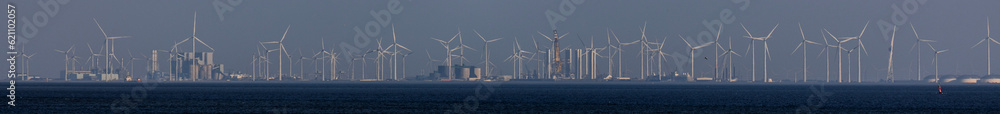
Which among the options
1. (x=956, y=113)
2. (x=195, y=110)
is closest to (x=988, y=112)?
(x=956, y=113)

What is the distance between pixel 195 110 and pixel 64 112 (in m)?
7.31

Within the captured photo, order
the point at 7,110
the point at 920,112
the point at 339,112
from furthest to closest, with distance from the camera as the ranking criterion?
the point at 920,112 < the point at 339,112 < the point at 7,110

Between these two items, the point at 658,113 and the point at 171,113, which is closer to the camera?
the point at 171,113

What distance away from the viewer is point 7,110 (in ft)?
255

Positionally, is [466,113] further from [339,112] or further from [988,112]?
[988,112]

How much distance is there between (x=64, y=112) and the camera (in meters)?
79.2

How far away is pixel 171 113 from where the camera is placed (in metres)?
78.4

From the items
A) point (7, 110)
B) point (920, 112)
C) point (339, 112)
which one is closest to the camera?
point (7, 110)

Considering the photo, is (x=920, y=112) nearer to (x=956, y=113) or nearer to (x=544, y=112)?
(x=956, y=113)

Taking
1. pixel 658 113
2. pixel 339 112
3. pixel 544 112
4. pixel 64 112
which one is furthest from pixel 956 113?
pixel 64 112

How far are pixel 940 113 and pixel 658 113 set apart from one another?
16.7 metres

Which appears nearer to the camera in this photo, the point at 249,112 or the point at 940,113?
the point at 249,112

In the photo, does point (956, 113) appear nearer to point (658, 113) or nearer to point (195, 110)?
point (658, 113)

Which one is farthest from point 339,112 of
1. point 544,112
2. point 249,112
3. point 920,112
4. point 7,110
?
point 920,112
